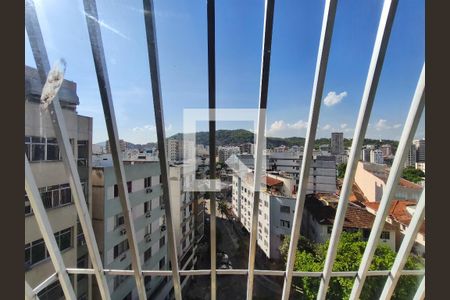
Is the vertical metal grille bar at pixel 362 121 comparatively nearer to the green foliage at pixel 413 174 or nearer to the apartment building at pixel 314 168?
the apartment building at pixel 314 168

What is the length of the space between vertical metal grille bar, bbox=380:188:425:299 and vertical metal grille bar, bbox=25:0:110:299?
3007 mm

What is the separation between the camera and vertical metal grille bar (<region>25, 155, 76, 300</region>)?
77.6 inches

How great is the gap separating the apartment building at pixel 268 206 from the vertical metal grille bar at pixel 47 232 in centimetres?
172

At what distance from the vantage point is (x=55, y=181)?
7.70ft

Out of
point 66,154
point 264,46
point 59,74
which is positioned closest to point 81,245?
point 66,154

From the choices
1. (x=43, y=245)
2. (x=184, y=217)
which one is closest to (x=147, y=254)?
(x=184, y=217)

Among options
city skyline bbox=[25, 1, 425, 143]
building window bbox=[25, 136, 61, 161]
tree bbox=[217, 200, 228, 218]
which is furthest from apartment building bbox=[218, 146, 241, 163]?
building window bbox=[25, 136, 61, 161]

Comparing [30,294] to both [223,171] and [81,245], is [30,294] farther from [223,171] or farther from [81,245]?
[223,171]

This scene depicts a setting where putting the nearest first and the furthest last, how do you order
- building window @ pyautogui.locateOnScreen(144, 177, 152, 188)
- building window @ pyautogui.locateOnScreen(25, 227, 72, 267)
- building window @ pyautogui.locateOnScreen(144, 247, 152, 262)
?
building window @ pyautogui.locateOnScreen(25, 227, 72, 267), building window @ pyautogui.locateOnScreen(144, 177, 152, 188), building window @ pyautogui.locateOnScreen(144, 247, 152, 262)

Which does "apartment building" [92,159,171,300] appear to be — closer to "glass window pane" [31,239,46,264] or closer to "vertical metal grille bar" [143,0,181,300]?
"vertical metal grille bar" [143,0,181,300]

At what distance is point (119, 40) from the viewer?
211 centimetres

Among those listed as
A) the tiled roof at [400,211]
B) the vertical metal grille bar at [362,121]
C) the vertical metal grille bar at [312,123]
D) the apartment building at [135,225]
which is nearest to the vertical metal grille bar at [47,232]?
the apartment building at [135,225]

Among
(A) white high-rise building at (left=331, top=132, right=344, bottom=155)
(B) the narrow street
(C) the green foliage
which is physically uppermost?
(A) white high-rise building at (left=331, top=132, right=344, bottom=155)

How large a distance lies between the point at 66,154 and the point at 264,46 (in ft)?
6.22
